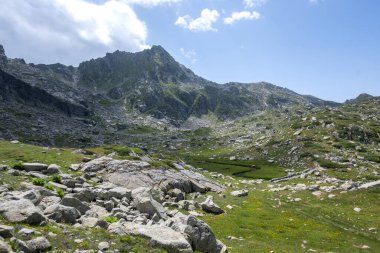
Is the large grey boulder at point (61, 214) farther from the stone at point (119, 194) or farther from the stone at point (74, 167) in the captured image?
the stone at point (74, 167)

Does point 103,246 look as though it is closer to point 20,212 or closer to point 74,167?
point 20,212

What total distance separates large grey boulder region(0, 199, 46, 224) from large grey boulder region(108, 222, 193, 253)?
526 centimetres

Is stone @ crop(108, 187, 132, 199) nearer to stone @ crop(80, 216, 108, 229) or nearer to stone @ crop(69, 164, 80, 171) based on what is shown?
stone @ crop(80, 216, 108, 229)

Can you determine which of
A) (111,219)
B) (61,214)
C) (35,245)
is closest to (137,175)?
(111,219)

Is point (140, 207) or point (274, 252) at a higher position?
point (140, 207)

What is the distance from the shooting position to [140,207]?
120ft

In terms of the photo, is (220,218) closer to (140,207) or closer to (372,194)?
(140,207)

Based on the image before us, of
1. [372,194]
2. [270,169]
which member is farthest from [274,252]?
[270,169]

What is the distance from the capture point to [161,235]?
2533 centimetres

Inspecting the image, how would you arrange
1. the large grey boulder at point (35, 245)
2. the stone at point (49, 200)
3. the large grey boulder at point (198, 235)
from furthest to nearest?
the stone at point (49, 200)
the large grey boulder at point (198, 235)
the large grey boulder at point (35, 245)

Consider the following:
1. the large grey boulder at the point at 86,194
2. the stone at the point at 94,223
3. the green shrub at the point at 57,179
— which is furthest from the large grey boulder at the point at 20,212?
the green shrub at the point at 57,179

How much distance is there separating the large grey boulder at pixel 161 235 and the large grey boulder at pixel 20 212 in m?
5.26

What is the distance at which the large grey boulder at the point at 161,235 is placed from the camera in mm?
24359

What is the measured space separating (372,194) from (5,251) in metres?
68.4
